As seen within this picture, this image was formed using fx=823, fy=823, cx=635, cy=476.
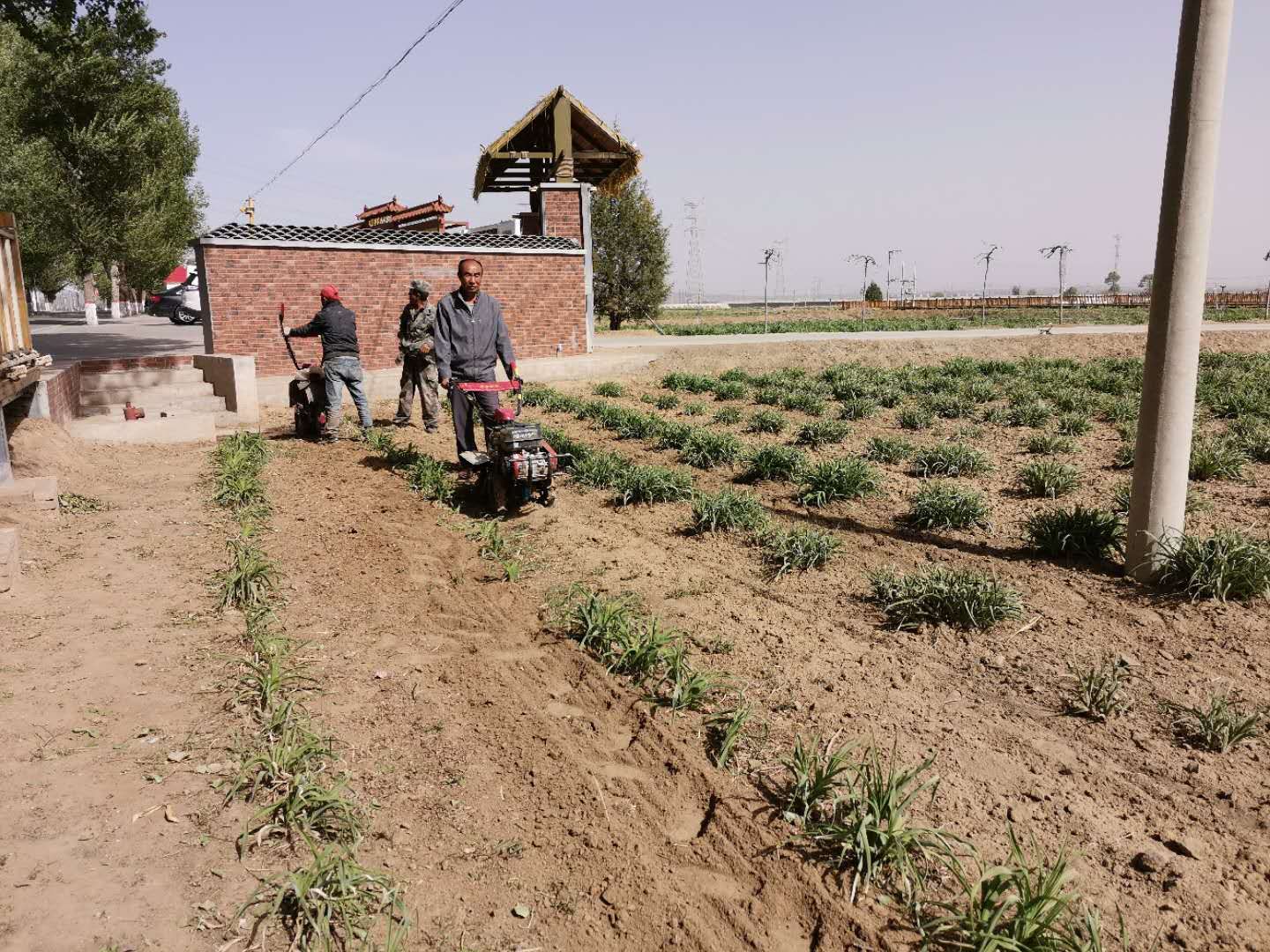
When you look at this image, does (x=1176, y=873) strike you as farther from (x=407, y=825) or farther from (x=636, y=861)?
(x=407, y=825)

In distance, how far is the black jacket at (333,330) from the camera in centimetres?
1035

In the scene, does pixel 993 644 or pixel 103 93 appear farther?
pixel 103 93

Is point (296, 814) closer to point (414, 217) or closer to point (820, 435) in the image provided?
point (820, 435)

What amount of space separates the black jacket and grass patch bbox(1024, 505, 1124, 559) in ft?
27.1

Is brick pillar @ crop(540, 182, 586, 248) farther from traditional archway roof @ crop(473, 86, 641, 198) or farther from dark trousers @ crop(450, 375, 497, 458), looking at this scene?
dark trousers @ crop(450, 375, 497, 458)

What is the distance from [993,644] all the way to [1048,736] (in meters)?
0.90

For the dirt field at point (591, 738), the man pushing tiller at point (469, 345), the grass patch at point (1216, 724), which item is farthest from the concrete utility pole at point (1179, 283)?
the man pushing tiller at point (469, 345)

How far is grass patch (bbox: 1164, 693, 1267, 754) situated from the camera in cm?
352

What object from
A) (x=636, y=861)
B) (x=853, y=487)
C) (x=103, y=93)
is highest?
(x=103, y=93)

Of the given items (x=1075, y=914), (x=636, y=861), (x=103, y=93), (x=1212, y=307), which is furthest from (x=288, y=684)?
(x=1212, y=307)

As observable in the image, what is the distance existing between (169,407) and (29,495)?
608 centimetres

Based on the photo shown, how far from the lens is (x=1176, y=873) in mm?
2850

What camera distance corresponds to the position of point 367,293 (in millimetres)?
15273

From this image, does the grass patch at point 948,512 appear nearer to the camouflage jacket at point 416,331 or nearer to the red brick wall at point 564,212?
the camouflage jacket at point 416,331
